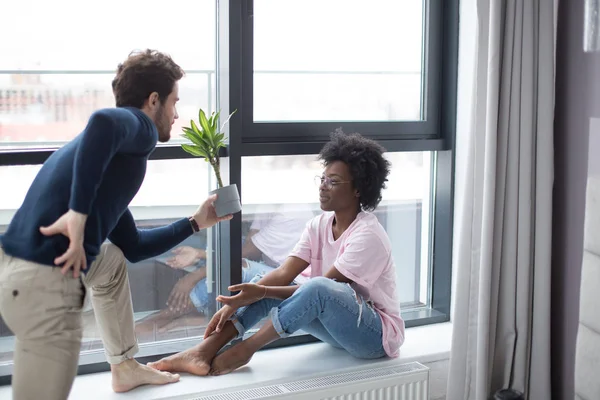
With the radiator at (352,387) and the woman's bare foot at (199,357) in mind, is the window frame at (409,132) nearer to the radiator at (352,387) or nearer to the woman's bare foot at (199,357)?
the woman's bare foot at (199,357)

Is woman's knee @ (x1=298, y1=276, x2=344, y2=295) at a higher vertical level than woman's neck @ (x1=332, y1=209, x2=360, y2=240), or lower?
lower

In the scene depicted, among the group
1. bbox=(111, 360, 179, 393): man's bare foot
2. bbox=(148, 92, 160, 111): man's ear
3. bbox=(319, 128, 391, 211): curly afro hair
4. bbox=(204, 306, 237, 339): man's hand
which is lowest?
bbox=(111, 360, 179, 393): man's bare foot

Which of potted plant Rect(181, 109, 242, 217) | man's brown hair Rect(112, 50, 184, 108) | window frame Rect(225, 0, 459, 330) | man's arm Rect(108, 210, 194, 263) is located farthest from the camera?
window frame Rect(225, 0, 459, 330)

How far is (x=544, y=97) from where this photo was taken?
101 inches

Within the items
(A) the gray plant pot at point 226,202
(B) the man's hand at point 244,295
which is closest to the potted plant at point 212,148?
(A) the gray plant pot at point 226,202

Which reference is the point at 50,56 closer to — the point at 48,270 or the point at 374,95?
the point at 48,270

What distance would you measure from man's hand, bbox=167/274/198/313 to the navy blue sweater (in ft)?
2.35

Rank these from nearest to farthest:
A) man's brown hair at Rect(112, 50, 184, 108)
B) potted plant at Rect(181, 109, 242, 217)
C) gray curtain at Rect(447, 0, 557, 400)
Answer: man's brown hair at Rect(112, 50, 184, 108) < potted plant at Rect(181, 109, 242, 217) < gray curtain at Rect(447, 0, 557, 400)

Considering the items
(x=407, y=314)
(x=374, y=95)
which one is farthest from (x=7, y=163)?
(x=407, y=314)

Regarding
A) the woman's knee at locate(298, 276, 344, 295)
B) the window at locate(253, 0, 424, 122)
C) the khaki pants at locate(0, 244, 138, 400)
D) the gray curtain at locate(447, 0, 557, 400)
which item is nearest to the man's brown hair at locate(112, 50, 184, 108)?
the khaki pants at locate(0, 244, 138, 400)

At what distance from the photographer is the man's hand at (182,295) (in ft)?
9.08

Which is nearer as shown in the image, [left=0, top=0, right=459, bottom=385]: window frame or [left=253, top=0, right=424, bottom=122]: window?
[left=0, top=0, right=459, bottom=385]: window frame

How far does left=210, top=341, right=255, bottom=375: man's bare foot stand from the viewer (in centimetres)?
252

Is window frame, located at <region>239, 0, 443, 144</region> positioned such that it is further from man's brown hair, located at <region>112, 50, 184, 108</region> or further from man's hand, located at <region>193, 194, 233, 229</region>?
man's brown hair, located at <region>112, 50, 184, 108</region>
